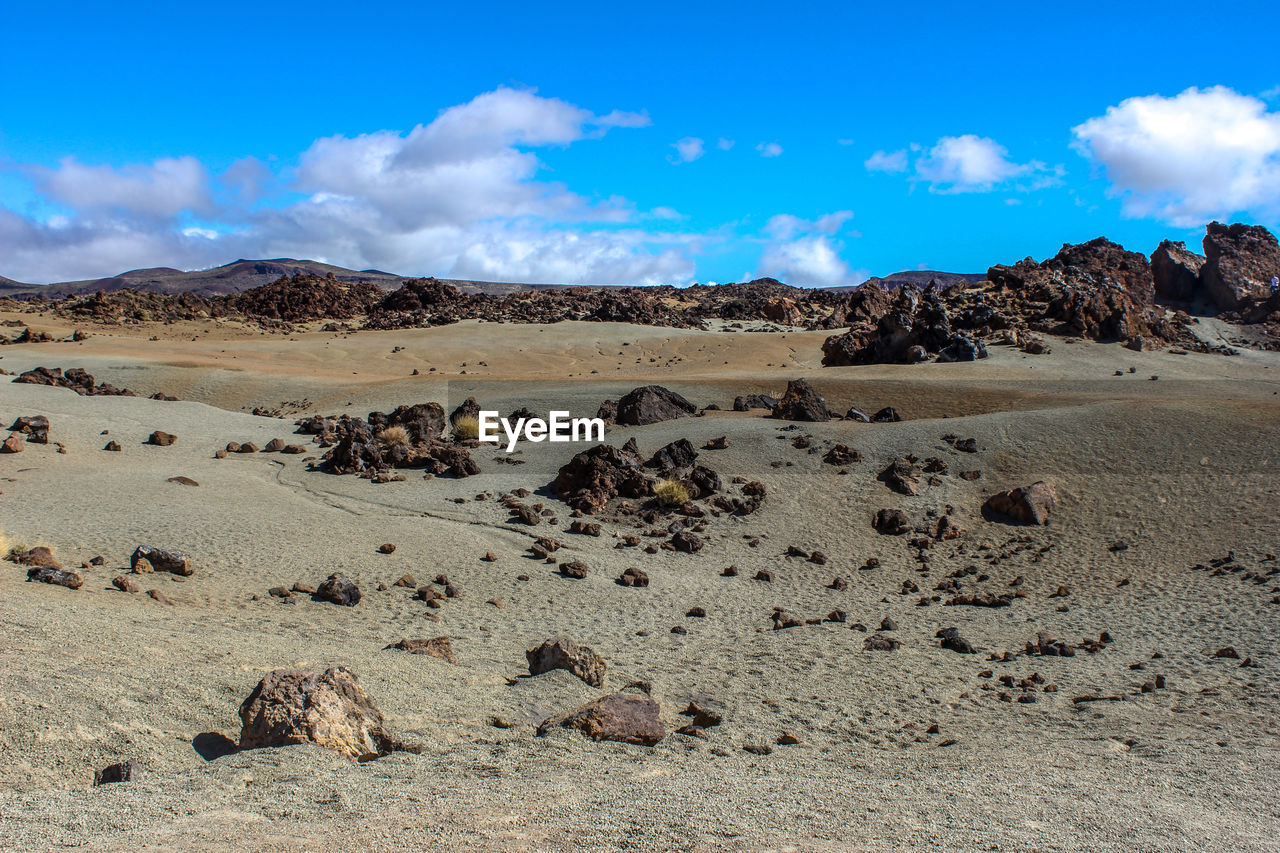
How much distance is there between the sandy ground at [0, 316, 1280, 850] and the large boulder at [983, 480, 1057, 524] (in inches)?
10.1

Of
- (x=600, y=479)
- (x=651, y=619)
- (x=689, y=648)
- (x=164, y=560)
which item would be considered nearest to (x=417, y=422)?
(x=600, y=479)

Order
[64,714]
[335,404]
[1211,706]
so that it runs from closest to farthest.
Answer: [64,714], [1211,706], [335,404]

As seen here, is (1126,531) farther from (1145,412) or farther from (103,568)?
(103,568)

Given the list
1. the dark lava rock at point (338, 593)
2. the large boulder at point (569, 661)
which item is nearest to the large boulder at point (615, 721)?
the large boulder at point (569, 661)

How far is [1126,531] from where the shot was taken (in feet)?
34.4

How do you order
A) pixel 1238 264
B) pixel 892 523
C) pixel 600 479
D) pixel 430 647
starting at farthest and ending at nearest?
pixel 1238 264, pixel 600 479, pixel 892 523, pixel 430 647

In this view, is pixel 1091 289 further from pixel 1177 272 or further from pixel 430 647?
pixel 430 647

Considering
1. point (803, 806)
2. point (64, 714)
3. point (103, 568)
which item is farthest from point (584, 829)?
point (103, 568)

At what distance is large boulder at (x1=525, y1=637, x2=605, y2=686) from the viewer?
6.49 meters

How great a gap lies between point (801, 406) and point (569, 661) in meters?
10.0

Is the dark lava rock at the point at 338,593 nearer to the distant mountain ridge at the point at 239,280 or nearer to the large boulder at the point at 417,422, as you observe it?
the large boulder at the point at 417,422

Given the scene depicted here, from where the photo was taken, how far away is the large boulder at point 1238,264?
138 ft

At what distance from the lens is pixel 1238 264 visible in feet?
140

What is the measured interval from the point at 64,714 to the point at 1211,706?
24.1 feet
